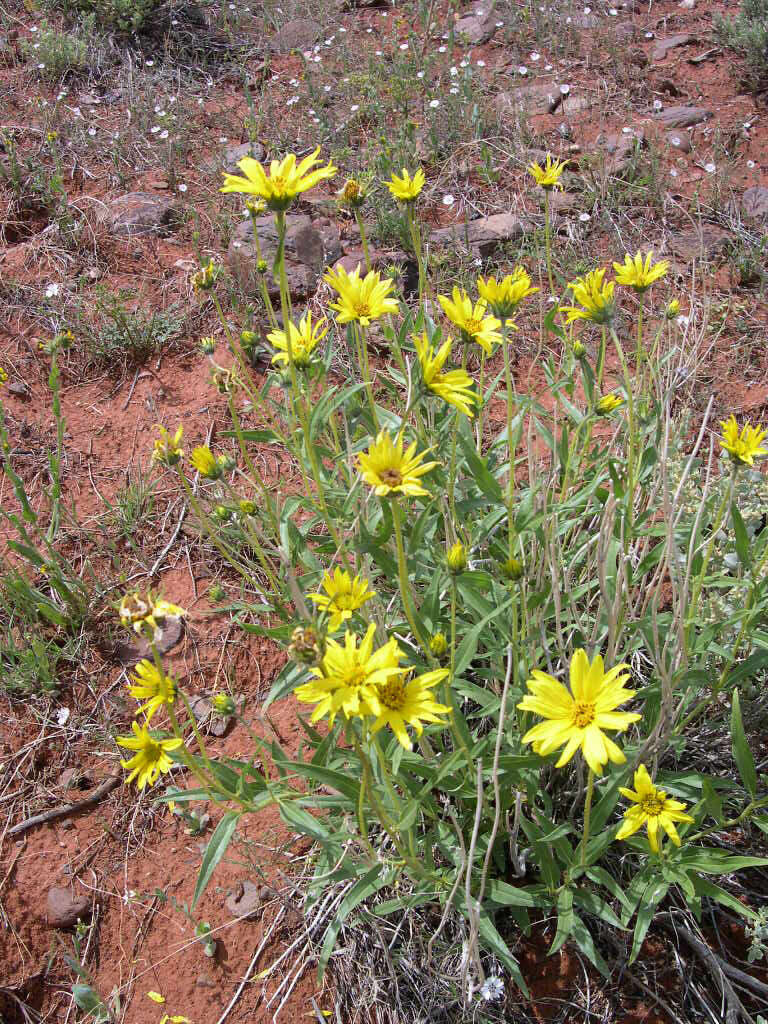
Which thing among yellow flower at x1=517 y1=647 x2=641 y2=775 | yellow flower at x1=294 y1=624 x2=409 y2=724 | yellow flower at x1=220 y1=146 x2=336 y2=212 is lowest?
yellow flower at x1=517 y1=647 x2=641 y2=775

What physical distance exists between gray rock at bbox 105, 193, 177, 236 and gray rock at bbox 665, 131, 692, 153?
3.16 meters

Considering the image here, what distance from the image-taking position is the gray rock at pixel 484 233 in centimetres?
427

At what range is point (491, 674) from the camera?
199cm

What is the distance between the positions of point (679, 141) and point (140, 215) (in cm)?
340

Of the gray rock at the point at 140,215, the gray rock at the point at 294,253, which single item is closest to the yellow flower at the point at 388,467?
the gray rock at the point at 294,253

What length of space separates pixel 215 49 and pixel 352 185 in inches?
192

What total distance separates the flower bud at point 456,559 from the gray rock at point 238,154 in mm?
3969

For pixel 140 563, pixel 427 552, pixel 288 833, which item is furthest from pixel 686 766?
pixel 140 563

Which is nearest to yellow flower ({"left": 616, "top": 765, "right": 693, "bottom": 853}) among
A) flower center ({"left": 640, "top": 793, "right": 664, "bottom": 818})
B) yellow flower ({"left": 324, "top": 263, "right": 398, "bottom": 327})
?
flower center ({"left": 640, "top": 793, "right": 664, "bottom": 818})

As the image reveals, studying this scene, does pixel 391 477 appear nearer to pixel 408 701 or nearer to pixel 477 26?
pixel 408 701

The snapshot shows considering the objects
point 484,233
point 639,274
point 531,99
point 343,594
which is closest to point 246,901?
point 343,594

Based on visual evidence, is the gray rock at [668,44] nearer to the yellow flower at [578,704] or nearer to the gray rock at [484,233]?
the gray rock at [484,233]

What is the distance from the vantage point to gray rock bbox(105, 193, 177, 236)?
4.52 metres

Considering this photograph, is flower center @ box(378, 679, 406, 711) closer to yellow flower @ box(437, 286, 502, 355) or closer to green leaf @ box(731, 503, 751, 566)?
yellow flower @ box(437, 286, 502, 355)
